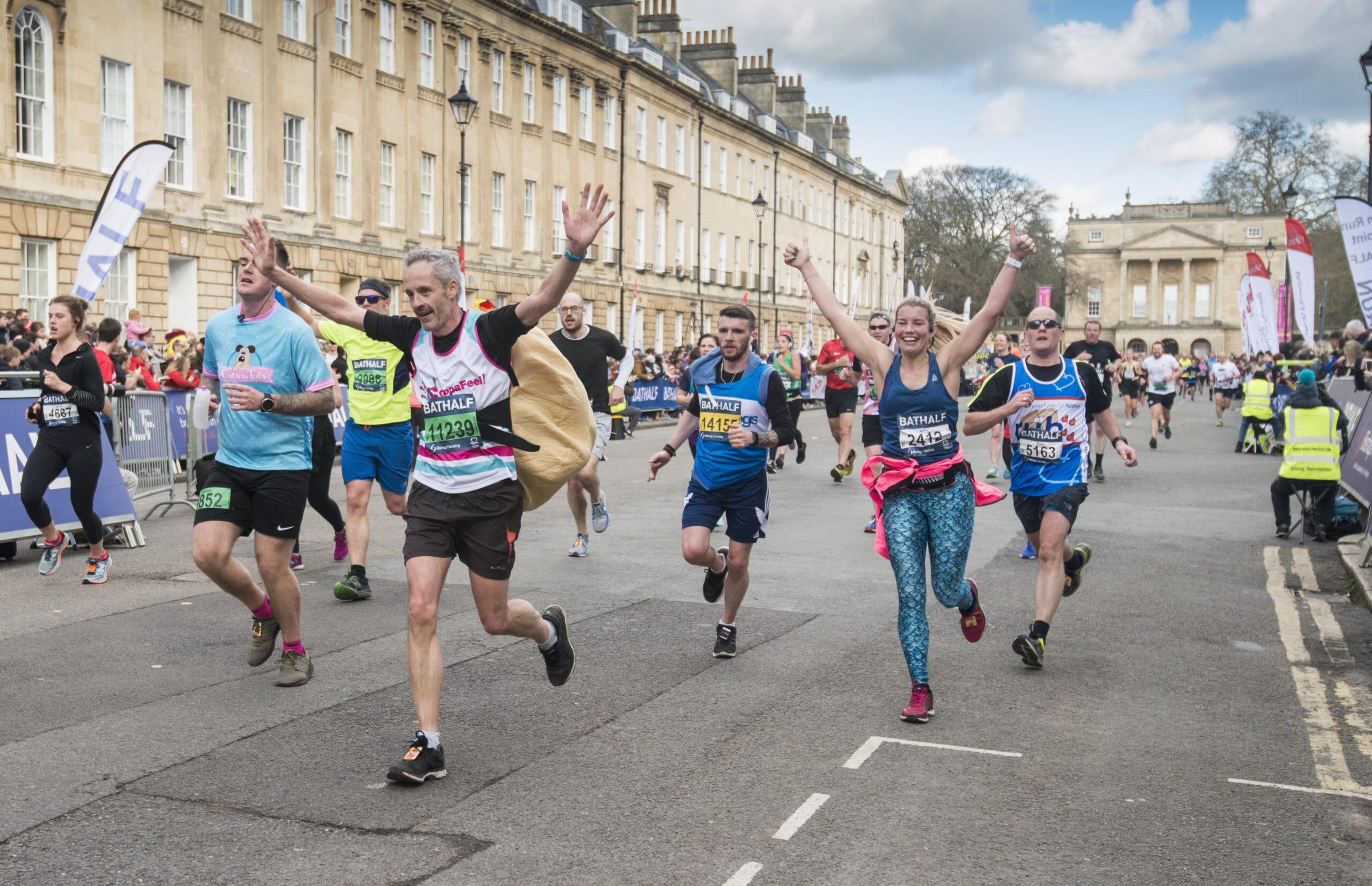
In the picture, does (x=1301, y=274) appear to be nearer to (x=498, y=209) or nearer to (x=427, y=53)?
(x=427, y=53)

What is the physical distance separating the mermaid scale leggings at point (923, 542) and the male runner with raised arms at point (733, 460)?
3.79 feet

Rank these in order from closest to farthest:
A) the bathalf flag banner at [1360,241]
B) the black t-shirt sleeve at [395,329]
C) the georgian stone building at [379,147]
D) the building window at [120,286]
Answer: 1. the black t-shirt sleeve at [395,329]
2. the bathalf flag banner at [1360,241]
3. the georgian stone building at [379,147]
4. the building window at [120,286]

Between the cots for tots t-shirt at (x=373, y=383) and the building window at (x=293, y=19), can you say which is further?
the building window at (x=293, y=19)

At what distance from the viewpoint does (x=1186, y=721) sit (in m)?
5.84

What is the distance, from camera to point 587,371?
1027 cm

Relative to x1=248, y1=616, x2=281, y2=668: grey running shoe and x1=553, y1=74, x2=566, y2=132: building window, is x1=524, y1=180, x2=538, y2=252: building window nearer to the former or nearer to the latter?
x1=553, y1=74, x2=566, y2=132: building window

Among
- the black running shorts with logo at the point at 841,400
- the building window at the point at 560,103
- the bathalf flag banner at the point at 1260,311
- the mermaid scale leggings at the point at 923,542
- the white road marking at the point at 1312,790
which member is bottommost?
the white road marking at the point at 1312,790

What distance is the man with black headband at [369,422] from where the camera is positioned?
8.59m

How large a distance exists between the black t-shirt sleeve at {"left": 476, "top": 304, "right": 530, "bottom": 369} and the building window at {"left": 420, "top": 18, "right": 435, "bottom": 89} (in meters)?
34.1

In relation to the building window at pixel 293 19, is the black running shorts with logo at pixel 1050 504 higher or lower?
lower

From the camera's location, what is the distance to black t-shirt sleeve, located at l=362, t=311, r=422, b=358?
525 centimetres

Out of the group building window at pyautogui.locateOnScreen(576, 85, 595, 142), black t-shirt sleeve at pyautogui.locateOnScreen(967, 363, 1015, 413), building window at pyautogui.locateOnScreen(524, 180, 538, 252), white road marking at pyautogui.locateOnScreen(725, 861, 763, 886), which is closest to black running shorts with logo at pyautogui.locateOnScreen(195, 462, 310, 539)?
white road marking at pyautogui.locateOnScreen(725, 861, 763, 886)

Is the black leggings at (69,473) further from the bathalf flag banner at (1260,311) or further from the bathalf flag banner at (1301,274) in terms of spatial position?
the bathalf flag banner at (1260,311)

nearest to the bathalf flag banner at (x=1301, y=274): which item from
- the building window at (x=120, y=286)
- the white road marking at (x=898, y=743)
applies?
the white road marking at (x=898, y=743)
